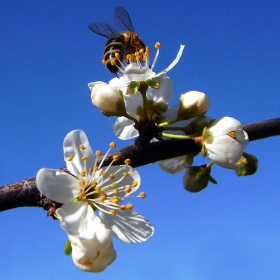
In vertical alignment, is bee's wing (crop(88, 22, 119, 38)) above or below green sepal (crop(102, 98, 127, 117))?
above

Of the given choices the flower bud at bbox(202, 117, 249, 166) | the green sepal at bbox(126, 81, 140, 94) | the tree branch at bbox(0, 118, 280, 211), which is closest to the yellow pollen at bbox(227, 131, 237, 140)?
the flower bud at bbox(202, 117, 249, 166)

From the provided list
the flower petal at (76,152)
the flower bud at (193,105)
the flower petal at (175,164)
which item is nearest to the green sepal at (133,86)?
the flower bud at (193,105)

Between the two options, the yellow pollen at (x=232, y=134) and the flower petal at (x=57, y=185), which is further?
the yellow pollen at (x=232, y=134)

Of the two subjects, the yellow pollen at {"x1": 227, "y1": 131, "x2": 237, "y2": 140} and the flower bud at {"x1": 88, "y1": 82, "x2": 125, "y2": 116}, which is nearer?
the yellow pollen at {"x1": 227, "y1": 131, "x2": 237, "y2": 140}

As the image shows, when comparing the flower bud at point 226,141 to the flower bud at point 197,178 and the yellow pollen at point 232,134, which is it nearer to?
the yellow pollen at point 232,134

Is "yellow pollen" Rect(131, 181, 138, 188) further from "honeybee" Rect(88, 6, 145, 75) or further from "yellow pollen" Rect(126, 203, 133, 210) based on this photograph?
"honeybee" Rect(88, 6, 145, 75)

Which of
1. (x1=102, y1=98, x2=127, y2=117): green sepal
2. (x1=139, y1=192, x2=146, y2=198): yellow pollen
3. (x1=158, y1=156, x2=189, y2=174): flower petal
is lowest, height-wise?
(x1=139, y1=192, x2=146, y2=198): yellow pollen

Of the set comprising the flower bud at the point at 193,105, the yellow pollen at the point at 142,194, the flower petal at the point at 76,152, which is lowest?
the yellow pollen at the point at 142,194
